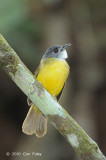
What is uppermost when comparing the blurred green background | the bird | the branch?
the branch

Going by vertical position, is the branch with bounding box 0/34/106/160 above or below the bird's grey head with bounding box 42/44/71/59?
above

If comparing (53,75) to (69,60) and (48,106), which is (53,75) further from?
(69,60)

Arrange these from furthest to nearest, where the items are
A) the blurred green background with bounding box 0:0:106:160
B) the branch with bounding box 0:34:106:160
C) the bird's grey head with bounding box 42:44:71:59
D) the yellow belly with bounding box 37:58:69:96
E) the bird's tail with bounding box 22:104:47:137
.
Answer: the blurred green background with bounding box 0:0:106:160, the bird's grey head with bounding box 42:44:71:59, the yellow belly with bounding box 37:58:69:96, the bird's tail with bounding box 22:104:47:137, the branch with bounding box 0:34:106:160

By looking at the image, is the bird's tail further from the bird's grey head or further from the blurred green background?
the blurred green background

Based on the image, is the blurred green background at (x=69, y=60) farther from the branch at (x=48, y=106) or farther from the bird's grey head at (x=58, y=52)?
the branch at (x=48, y=106)

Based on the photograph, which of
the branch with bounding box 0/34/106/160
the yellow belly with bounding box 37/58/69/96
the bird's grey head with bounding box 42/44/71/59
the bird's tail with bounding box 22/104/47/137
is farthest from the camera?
the bird's grey head with bounding box 42/44/71/59

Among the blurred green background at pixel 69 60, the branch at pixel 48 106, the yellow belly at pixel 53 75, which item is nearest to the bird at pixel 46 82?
the yellow belly at pixel 53 75

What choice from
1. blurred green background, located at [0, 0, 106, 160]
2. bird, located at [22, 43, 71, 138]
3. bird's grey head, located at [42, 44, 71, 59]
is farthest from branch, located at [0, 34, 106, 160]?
blurred green background, located at [0, 0, 106, 160]
